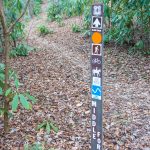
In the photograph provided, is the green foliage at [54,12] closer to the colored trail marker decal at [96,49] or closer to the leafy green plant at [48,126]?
the leafy green plant at [48,126]

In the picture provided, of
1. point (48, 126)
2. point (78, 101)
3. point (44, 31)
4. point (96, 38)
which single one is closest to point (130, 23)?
point (78, 101)

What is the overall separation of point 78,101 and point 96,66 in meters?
2.78

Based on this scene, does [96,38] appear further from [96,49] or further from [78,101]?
[78,101]

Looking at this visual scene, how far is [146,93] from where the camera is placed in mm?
5359

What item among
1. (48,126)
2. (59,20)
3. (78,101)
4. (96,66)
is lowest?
(78,101)

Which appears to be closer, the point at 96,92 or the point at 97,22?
the point at 97,22

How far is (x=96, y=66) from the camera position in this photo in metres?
2.24

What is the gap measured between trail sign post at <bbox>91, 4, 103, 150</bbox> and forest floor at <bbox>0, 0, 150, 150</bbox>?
4.07ft

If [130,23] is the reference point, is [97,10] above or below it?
above

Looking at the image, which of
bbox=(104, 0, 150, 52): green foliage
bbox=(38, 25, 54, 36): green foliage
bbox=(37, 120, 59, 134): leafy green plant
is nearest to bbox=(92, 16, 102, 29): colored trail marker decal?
bbox=(37, 120, 59, 134): leafy green plant

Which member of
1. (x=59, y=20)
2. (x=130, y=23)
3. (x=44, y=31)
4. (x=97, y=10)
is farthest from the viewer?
(x=59, y=20)

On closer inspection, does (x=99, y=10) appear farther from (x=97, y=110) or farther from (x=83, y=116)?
(x=83, y=116)

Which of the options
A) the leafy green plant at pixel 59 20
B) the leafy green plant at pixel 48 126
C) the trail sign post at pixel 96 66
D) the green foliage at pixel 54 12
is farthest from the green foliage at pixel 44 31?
the trail sign post at pixel 96 66

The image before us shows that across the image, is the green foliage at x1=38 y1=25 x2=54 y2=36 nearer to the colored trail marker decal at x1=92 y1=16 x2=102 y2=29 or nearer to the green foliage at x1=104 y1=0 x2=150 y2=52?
the green foliage at x1=104 y1=0 x2=150 y2=52
